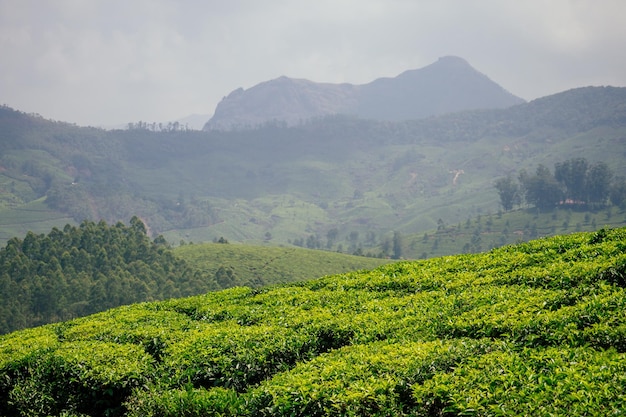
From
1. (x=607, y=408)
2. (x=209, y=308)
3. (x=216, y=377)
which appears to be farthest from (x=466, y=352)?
(x=209, y=308)

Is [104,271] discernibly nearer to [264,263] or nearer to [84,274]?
[84,274]

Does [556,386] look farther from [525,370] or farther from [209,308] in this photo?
[209,308]

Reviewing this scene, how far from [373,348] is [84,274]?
113401 mm

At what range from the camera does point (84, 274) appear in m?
110

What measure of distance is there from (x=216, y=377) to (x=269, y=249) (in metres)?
148

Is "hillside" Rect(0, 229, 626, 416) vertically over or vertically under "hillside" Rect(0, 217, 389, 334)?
over

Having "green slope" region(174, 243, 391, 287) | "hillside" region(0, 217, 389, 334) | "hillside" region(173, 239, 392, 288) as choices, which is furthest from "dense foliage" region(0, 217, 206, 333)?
"green slope" region(174, 243, 391, 287)

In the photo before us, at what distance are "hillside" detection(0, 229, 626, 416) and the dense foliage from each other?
9448 centimetres

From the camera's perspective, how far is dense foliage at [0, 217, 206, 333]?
101 m

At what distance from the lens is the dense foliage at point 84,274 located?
101 m

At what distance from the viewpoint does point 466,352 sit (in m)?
9.06

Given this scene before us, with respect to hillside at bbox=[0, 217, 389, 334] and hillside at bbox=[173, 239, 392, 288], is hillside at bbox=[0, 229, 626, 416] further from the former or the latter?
hillside at bbox=[173, 239, 392, 288]

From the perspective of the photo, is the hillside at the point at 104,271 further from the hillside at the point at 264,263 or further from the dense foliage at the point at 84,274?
the hillside at the point at 264,263

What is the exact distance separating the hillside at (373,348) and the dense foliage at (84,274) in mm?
94479
